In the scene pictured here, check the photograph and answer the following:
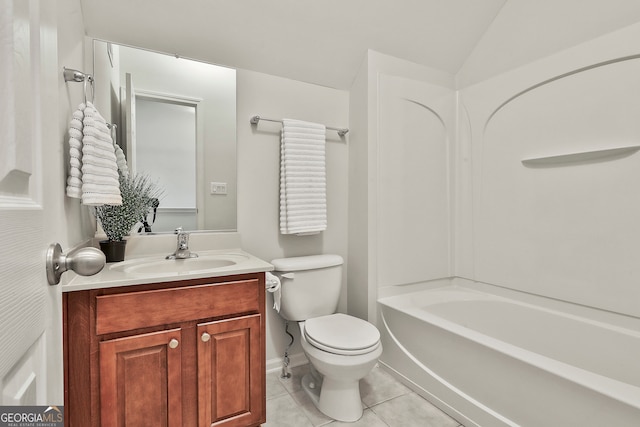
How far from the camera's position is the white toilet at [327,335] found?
1569 millimetres

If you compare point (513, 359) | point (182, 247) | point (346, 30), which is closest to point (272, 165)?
point (182, 247)

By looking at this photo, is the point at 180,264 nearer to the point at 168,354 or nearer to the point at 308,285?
the point at 168,354

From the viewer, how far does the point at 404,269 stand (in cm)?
228

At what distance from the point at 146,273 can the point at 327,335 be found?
A: 0.93 m

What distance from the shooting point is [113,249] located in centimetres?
150

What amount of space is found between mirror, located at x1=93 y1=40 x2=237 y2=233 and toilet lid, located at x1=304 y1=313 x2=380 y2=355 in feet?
2.60

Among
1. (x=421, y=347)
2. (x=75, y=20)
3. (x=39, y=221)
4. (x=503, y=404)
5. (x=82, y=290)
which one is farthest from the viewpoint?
(x=421, y=347)

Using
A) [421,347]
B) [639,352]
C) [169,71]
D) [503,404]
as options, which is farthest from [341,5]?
[639,352]

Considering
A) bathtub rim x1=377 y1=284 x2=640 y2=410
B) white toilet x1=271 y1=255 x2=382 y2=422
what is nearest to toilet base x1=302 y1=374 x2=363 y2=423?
white toilet x1=271 y1=255 x2=382 y2=422

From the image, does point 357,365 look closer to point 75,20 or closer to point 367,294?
point 367,294

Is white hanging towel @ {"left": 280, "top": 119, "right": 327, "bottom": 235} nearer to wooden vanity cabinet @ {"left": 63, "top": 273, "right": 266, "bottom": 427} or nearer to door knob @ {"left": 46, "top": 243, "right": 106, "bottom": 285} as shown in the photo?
wooden vanity cabinet @ {"left": 63, "top": 273, "right": 266, "bottom": 427}

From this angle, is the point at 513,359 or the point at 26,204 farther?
the point at 513,359

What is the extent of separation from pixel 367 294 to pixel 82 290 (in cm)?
158

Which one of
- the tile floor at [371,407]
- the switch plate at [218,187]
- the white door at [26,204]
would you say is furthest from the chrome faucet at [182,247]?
the white door at [26,204]
